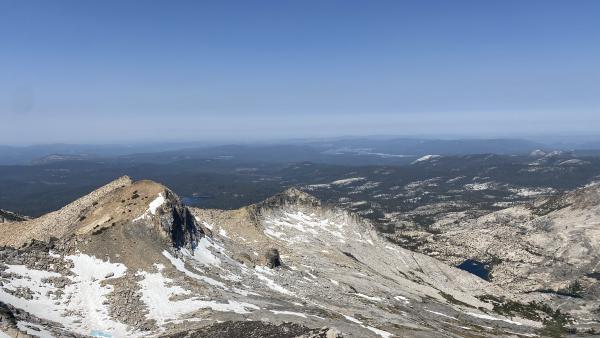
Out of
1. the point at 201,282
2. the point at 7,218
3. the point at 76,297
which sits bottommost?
the point at 7,218

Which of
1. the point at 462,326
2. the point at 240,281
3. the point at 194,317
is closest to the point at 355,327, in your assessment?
the point at 194,317

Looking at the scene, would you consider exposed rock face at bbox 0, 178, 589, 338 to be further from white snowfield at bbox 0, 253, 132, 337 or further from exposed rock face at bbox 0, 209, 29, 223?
exposed rock face at bbox 0, 209, 29, 223

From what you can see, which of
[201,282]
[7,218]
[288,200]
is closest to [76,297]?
[201,282]

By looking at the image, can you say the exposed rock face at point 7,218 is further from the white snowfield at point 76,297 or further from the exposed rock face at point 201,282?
the white snowfield at point 76,297

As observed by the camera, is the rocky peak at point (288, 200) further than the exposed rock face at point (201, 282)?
Yes

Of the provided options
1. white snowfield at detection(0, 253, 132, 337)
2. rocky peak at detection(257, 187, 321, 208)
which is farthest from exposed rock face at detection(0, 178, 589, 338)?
rocky peak at detection(257, 187, 321, 208)

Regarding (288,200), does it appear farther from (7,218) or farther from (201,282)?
(201,282)

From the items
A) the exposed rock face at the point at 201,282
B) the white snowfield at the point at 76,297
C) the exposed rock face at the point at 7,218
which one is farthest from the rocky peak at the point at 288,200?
the white snowfield at the point at 76,297

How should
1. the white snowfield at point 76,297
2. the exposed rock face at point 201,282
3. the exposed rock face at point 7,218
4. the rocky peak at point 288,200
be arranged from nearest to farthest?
the white snowfield at point 76,297 < the exposed rock face at point 201,282 < the exposed rock face at point 7,218 < the rocky peak at point 288,200
